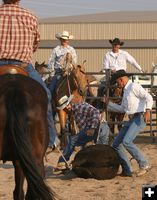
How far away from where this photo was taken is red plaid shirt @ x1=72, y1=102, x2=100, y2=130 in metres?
10.9

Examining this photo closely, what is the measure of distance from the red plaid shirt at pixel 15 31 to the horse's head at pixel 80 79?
644cm

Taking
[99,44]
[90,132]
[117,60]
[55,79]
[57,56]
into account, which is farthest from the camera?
[99,44]

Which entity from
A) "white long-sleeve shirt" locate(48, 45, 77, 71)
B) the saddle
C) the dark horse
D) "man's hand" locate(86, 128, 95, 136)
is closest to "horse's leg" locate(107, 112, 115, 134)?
"white long-sleeve shirt" locate(48, 45, 77, 71)

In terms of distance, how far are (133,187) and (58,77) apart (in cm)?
494

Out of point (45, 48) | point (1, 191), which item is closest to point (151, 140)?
point (1, 191)

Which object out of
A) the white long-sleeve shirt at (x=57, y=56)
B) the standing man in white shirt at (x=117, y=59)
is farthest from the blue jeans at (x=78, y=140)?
the standing man in white shirt at (x=117, y=59)

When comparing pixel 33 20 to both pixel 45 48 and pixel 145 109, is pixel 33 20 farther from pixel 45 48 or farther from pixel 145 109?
pixel 45 48

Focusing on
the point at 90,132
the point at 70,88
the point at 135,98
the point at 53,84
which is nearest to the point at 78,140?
the point at 90,132

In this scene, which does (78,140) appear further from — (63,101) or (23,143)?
(23,143)

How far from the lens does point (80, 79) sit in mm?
14109

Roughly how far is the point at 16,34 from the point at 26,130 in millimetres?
1180

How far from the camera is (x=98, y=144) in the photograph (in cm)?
1066

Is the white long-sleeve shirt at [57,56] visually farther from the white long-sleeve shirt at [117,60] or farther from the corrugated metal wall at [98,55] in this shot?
the corrugated metal wall at [98,55]

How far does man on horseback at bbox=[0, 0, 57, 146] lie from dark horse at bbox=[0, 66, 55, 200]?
0.51 meters
